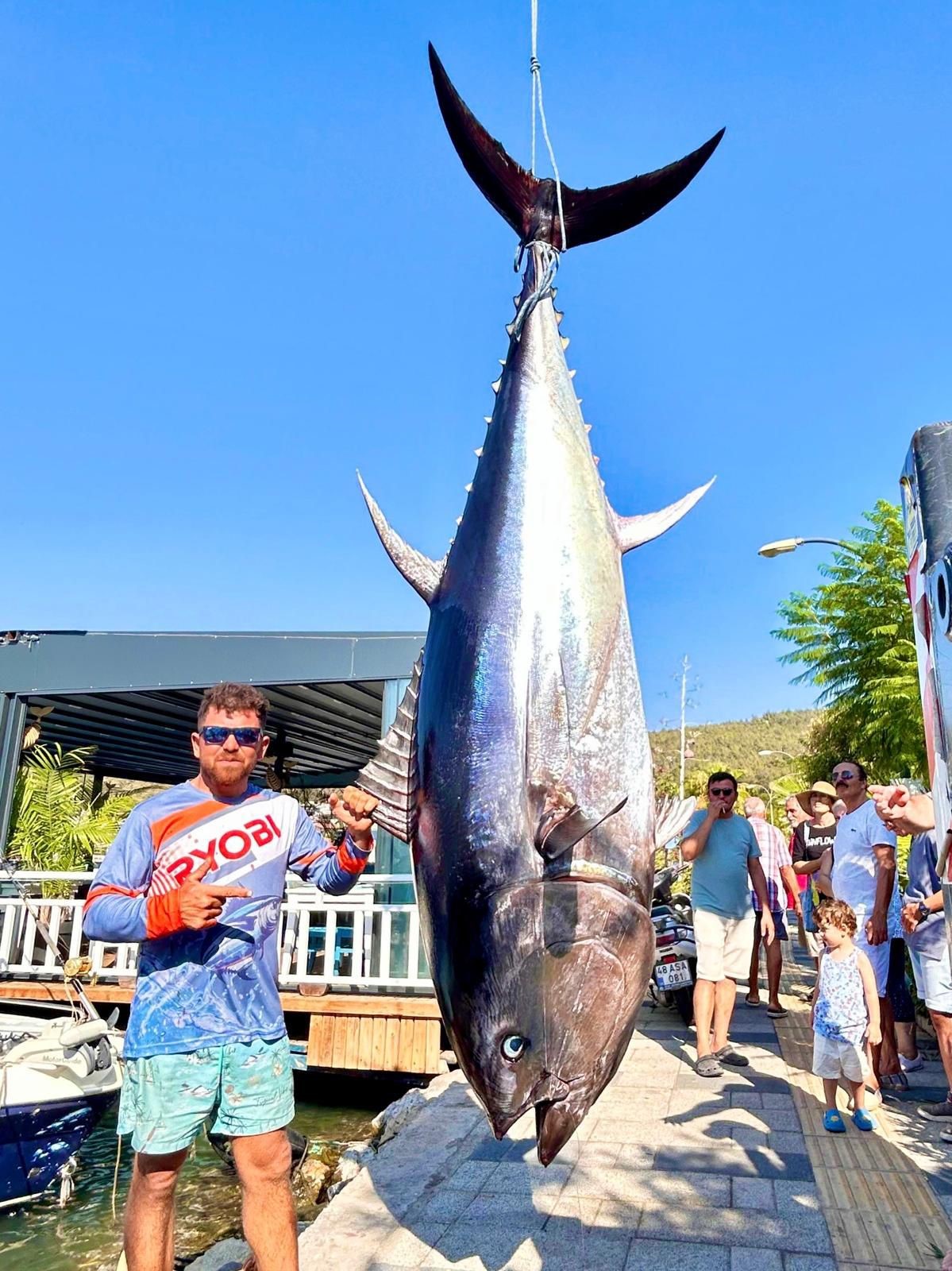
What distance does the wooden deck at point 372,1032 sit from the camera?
5.96m

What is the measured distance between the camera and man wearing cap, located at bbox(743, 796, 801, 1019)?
20.7ft

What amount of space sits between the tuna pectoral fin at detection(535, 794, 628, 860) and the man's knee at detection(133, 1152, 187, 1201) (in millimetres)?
1338

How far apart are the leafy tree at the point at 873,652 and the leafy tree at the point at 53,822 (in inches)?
464

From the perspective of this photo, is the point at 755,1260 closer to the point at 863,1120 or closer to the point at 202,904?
the point at 863,1120

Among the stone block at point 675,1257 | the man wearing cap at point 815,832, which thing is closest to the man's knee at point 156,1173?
the stone block at point 675,1257

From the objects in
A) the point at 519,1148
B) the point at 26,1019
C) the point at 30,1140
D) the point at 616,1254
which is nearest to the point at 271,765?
the point at 26,1019

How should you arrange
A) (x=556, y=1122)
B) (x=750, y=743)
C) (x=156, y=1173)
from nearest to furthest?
(x=556, y=1122)
(x=156, y=1173)
(x=750, y=743)

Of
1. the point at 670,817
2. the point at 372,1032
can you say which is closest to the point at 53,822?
the point at 372,1032

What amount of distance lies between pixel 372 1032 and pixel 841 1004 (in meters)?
3.51

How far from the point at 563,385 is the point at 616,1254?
2.65m

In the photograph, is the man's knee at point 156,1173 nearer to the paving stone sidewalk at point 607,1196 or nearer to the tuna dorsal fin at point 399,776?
the paving stone sidewalk at point 607,1196

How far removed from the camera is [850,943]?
402 cm

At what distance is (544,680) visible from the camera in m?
1.72

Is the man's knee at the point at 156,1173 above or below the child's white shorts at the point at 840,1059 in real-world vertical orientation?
above
